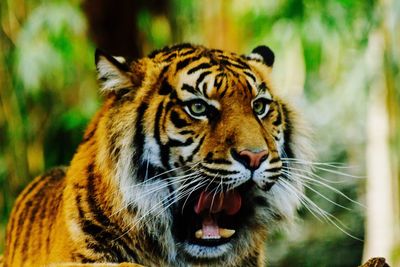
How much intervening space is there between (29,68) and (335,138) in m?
2.82

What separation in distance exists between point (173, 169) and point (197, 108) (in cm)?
18

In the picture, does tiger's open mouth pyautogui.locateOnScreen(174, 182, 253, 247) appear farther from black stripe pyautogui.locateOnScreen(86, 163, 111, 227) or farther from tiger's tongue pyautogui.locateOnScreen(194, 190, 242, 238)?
black stripe pyautogui.locateOnScreen(86, 163, 111, 227)

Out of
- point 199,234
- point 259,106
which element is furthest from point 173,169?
point 259,106

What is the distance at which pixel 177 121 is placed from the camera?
7.81ft

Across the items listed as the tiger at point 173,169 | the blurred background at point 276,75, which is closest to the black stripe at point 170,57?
the tiger at point 173,169

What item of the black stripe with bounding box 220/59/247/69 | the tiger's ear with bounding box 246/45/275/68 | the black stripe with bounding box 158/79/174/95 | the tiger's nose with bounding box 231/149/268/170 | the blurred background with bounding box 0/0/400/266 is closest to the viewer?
the tiger's nose with bounding box 231/149/268/170

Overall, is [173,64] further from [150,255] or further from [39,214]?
[39,214]

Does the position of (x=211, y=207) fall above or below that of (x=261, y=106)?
below

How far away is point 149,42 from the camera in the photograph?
5996 mm

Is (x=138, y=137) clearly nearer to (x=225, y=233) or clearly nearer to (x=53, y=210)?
(x=225, y=233)

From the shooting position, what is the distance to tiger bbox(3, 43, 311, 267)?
2.36 metres

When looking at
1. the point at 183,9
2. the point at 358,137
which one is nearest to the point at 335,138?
the point at 358,137

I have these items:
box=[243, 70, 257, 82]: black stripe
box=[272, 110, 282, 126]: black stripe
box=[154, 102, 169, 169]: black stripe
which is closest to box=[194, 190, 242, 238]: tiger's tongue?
box=[154, 102, 169, 169]: black stripe

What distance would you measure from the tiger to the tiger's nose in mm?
63
